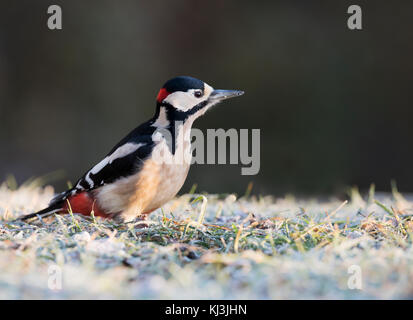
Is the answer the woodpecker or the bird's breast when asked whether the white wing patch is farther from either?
the bird's breast

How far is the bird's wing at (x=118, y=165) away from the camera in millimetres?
2396

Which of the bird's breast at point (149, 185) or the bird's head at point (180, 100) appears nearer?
the bird's breast at point (149, 185)

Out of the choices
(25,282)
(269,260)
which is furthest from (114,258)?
(269,260)

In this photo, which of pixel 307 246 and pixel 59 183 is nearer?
pixel 307 246

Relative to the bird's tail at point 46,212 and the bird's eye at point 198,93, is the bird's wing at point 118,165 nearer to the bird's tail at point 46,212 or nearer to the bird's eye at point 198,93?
the bird's tail at point 46,212

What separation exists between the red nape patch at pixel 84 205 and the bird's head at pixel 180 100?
555mm

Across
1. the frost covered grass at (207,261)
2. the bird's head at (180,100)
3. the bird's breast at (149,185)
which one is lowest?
the frost covered grass at (207,261)

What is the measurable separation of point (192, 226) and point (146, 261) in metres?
0.45

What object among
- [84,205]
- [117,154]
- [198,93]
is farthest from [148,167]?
[198,93]

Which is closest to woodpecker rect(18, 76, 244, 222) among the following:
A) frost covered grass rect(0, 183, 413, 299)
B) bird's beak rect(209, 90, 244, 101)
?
bird's beak rect(209, 90, 244, 101)

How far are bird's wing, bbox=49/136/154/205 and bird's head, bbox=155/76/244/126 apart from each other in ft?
0.69

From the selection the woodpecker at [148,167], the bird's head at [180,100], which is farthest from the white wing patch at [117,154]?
the bird's head at [180,100]
